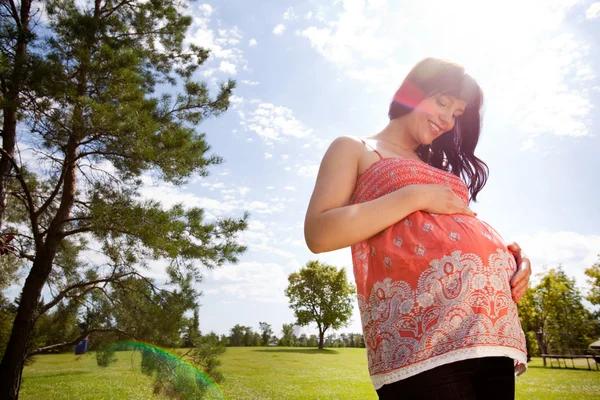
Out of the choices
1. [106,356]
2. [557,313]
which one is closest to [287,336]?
[557,313]

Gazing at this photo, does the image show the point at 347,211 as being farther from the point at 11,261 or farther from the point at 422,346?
the point at 11,261

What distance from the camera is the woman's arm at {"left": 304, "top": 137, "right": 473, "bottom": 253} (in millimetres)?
970

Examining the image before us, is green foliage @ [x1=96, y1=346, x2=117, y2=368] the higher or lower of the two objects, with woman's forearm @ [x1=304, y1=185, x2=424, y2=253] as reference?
lower

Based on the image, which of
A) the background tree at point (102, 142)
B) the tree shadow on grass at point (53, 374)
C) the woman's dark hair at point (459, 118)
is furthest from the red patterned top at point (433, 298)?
the tree shadow on grass at point (53, 374)

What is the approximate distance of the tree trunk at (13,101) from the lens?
5.16 metres

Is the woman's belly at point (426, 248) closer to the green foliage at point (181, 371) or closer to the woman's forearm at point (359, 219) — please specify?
the woman's forearm at point (359, 219)

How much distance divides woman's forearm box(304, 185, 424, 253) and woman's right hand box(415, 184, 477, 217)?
23mm

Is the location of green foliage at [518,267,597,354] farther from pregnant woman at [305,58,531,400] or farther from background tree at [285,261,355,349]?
pregnant woman at [305,58,531,400]

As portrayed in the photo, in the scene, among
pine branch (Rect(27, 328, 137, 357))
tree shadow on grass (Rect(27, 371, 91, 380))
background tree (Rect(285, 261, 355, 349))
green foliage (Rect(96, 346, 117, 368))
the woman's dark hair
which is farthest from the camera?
background tree (Rect(285, 261, 355, 349))

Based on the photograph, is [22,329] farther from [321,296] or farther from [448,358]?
[321,296]

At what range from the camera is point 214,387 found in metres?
5.84

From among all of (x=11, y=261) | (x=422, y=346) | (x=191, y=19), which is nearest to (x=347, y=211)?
(x=422, y=346)

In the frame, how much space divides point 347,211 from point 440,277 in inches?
11.0

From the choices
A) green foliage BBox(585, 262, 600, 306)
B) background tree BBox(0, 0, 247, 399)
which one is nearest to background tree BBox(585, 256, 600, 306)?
green foliage BBox(585, 262, 600, 306)
